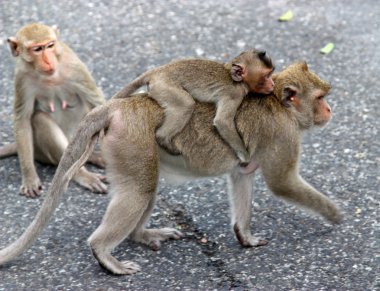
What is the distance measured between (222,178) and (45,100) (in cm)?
141

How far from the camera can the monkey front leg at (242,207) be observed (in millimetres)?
5820

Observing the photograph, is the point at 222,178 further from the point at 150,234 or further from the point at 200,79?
the point at 200,79

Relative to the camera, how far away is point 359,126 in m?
7.10

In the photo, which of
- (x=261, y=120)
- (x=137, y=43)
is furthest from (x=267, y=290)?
(x=137, y=43)

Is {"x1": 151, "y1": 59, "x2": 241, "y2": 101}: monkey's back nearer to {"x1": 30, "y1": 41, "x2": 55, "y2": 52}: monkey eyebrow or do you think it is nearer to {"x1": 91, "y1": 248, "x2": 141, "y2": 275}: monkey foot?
{"x1": 91, "y1": 248, "x2": 141, "y2": 275}: monkey foot

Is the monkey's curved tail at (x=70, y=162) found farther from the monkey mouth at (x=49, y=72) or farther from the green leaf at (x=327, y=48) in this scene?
the green leaf at (x=327, y=48)

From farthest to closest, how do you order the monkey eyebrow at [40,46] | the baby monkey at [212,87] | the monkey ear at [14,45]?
1. the monkey ear at [14,45]
2. the monkey eyebrow at [40,46]
3. the baby monkey at [212,87]

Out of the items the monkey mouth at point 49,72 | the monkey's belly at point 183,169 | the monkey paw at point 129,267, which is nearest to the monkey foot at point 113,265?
the monkey paw at point 129,267

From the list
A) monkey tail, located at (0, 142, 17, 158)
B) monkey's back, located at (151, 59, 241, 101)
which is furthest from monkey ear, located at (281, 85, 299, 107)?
monkey tail, located at (0, 142, 17, 158)

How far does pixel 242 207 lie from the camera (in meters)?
5.88

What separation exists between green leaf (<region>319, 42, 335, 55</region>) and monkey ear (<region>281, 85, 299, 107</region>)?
8.71ft

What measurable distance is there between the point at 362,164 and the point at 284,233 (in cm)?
102

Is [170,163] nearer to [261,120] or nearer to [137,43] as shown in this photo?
[261,120]

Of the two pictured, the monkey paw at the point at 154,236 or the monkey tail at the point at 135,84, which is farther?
the monkey paw at the point at 154,236
